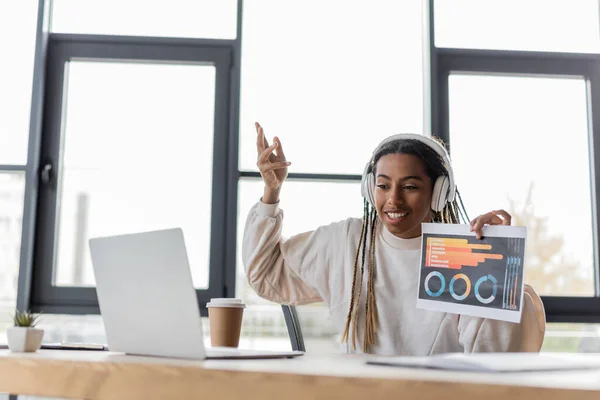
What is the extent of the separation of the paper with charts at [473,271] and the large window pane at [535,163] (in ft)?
5.28

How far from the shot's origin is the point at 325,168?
284 cm

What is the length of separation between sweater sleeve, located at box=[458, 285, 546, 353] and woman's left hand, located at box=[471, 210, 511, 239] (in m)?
0.16

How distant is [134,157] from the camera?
282 cm

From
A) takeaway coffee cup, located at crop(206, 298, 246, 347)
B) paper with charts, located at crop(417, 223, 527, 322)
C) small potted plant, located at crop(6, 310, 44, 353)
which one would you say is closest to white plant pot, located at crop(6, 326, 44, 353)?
small potted plant, located at crop(6, 310, 44, 353)

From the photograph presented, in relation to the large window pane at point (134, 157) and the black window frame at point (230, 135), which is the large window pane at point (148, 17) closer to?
the black window frame at point (230, 135)

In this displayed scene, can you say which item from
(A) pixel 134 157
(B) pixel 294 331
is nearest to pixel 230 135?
(A) pixel 134 157

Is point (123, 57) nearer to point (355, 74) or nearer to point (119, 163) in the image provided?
point (119, 163)

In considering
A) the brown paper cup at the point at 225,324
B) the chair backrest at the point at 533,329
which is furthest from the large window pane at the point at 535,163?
the brown paper cup at the point at 225,324

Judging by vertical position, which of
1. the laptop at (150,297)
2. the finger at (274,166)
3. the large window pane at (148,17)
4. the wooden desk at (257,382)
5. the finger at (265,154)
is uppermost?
the large window pane at (148,17)

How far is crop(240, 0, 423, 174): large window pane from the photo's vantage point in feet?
9.37

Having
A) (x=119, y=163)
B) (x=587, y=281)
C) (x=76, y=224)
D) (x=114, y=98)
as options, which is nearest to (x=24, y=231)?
(x=76, y=224)

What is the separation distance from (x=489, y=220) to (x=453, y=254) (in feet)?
0.45

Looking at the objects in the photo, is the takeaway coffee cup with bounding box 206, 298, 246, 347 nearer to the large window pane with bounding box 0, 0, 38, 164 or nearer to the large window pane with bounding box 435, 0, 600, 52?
the large window pane with bounding box 0, 0, 38, 164

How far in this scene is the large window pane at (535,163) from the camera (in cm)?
283
